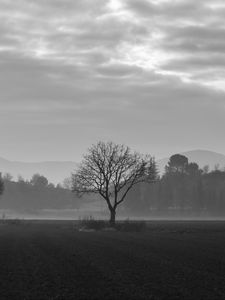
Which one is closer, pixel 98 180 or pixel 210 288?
pixel 210 288

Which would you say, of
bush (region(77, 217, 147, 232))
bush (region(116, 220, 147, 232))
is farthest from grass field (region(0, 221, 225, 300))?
bush (region(77, 217, 147, 232))

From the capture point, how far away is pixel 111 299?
817 inches

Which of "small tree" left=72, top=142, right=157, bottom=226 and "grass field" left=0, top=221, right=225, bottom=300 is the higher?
"small tree" left=72, top=142, right=157, bottom=226

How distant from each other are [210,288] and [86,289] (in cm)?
491

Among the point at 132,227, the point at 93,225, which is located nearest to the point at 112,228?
the point at 93,225

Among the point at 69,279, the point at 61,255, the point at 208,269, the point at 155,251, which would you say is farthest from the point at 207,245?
the point at 69,279

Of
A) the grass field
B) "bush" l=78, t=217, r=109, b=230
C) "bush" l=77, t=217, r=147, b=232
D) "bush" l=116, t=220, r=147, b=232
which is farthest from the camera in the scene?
"bush" l=78, t=217, r=109, b=230

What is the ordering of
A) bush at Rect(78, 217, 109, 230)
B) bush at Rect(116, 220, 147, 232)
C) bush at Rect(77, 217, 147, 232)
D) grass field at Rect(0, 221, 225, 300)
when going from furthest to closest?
bush at Rect(78, 217, 109, 230) < bush at Rect(77, 217, 147, 232) < bush at Rect(116, 220, 147, 232) < grass field at Rect(0, 221, 225, 300)

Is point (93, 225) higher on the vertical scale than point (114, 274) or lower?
higher

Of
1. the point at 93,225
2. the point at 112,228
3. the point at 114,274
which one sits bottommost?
the point at 114,274

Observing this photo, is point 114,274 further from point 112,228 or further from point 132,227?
point 112,228

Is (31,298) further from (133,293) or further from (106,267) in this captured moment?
(106,267)

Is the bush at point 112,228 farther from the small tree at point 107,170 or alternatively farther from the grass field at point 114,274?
the grass field at point 114,274

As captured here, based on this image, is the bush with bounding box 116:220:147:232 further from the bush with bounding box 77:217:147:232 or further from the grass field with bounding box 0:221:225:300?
the grass field with bounding box 0:221:225:300
